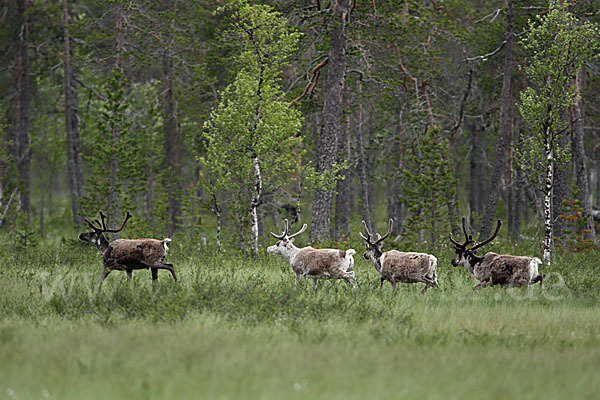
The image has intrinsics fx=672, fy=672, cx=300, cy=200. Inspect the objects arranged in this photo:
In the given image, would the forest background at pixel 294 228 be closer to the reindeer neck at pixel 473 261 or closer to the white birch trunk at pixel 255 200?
the white birch trunk at pixel 255 200

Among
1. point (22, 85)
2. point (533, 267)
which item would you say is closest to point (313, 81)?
point (533, 267)

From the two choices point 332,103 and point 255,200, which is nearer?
point 255,200

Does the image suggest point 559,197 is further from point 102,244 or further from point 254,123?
point 102,244

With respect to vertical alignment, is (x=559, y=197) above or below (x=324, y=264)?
above

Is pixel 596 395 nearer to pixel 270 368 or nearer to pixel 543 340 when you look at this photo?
pixel 543 340

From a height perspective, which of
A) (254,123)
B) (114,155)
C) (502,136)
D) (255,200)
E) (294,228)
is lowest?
(294,228)

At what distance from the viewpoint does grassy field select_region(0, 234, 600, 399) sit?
7.17m

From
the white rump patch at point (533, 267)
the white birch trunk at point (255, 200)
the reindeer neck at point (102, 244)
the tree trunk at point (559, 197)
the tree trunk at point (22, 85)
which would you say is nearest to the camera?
Answer: the white rump patch at point (533, 267)

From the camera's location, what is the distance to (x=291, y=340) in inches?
357

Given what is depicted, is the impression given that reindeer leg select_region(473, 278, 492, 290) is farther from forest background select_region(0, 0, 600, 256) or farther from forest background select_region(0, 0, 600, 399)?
forest background select_region(0, 0, 600, 256)

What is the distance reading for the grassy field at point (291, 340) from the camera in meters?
7.17

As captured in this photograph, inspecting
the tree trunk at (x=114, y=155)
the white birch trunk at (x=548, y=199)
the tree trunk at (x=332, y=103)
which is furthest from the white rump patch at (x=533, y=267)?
the tree trunk at (x=114, y=155)

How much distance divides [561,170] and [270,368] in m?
17.4

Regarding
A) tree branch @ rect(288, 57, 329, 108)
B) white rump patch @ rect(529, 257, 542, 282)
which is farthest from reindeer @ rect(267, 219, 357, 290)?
tree branch @ rect(288, 57, 329, 108)
